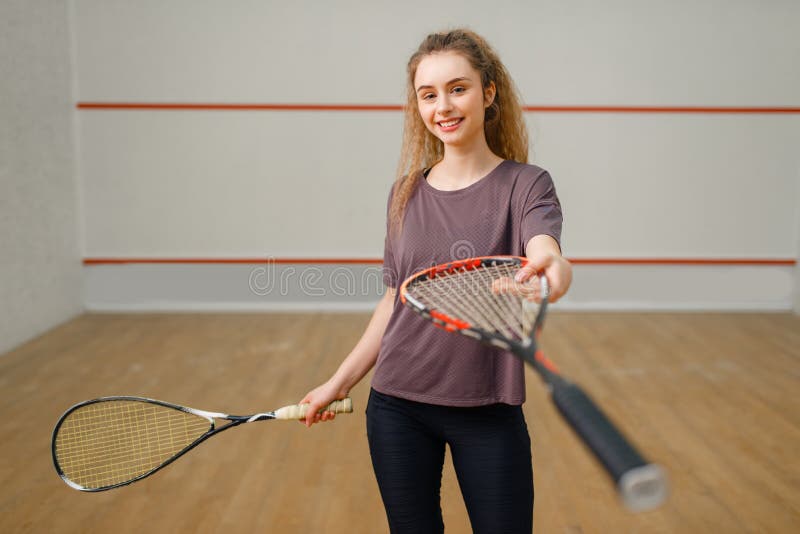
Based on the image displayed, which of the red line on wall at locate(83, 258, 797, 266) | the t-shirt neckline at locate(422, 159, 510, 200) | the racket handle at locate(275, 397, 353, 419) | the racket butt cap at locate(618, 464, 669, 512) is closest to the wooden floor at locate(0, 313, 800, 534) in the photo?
the red line on wall at locate(83, 258, 797, 266)

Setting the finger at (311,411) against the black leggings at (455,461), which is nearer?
the black leggings at (455,461)

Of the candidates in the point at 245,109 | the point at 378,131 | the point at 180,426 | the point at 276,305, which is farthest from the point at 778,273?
the point at 180,426

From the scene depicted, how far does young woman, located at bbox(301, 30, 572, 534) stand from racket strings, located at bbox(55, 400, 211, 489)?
96 centimetres

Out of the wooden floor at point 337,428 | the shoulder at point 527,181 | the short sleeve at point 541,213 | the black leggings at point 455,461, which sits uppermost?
the shoulder at point 527,181

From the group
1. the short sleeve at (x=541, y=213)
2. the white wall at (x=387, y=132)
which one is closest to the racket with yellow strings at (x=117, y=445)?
the short sleeve at (x=541, y=213)

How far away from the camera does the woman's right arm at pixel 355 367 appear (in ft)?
3.65

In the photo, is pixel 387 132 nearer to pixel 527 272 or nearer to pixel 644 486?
pixel 527 272

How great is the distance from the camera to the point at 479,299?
3.28 ft

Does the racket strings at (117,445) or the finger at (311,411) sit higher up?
the finger at (311,411)

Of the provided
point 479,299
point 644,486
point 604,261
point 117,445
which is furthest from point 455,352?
point 604,261

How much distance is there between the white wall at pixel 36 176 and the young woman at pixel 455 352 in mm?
2801

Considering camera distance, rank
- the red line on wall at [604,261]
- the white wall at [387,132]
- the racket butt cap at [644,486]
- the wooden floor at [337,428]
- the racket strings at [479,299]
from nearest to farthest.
Result: the racket butt cap at [644,486] < the racket strings at [479,299] < the wooden floor at [337,428] < the white wall at [387,132] < the red line on wall at [604,261]

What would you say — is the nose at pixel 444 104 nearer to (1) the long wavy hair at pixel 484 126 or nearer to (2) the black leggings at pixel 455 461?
(1) the long wavy hair at pixel 484 126

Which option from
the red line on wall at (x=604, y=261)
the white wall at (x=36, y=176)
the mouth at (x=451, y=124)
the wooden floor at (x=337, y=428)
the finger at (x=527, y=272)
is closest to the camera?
the finger at (x=527, y=272)
